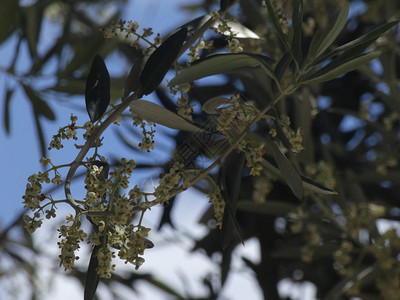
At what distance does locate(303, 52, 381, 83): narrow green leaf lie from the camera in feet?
2.55

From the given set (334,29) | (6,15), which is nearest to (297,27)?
(334,29)

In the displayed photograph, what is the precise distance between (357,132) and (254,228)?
536 millimetres

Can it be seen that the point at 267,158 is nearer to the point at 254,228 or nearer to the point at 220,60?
the point at 220,60

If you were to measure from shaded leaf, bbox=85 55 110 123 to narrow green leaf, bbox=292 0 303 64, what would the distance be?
261mm

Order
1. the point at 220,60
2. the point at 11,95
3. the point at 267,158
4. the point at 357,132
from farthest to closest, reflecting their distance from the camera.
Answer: the point at 357,132 < the point at 11,95 < the point at 267,158 < the point at 220,60

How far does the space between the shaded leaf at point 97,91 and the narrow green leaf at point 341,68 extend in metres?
0.27

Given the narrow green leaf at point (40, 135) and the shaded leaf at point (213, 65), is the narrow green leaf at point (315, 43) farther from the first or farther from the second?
the narrow green leaf at point (40, 135)

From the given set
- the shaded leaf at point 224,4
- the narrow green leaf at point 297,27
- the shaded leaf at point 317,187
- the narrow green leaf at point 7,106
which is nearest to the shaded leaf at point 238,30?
the shaded leaf at point 224,4

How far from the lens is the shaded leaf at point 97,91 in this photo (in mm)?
790

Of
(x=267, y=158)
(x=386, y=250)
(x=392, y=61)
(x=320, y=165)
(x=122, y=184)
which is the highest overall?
(x=392, y=61)

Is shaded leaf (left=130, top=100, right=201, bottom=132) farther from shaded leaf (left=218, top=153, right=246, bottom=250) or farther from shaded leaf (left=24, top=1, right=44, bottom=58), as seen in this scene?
shaded leaf (left=24, top=1, right=44, bottom=58)

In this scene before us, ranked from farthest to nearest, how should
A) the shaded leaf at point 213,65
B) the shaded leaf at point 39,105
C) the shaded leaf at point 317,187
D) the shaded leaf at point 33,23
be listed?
the shaded leaf at point 33,23
the shaded leaf at point 39,105
the shaded leaf at point 317,187
the shaded leaf at point 213,65

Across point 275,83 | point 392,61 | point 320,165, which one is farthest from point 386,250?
point 275,83

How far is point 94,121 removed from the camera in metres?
0.78
